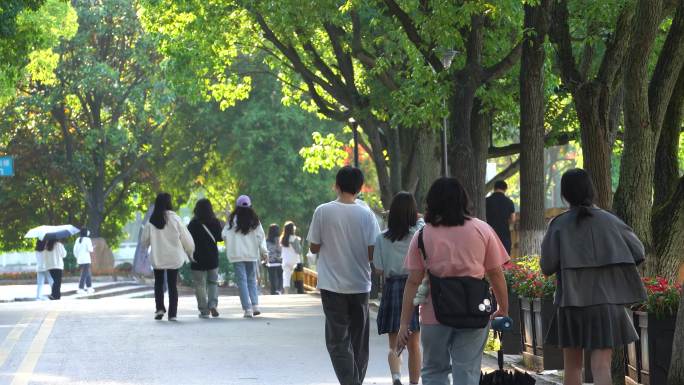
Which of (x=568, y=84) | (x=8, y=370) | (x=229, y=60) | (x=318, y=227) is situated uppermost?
(x=229, y=60)

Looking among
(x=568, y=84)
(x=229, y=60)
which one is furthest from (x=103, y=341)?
(x=229, y=60)

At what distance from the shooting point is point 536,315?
13141 millimetres

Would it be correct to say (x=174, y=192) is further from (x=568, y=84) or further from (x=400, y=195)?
(x=400, y=195)

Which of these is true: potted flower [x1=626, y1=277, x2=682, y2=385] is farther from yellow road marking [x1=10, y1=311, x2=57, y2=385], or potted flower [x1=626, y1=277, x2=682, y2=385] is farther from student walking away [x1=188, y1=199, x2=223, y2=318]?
student walking away [x1=188, y1=199, x2=223, y2=318]

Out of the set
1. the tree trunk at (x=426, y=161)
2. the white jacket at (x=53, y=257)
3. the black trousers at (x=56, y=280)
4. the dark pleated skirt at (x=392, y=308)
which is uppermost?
the tree trunk at (x=426, y=161)

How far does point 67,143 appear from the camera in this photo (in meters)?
51.5

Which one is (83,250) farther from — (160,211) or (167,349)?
(167,349)

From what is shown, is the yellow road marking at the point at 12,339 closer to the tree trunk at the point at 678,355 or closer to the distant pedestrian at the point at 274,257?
the tree trunk at the point at 678,355

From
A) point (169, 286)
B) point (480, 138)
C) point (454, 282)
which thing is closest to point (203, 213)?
point (169, 286)

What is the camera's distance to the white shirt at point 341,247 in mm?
10516

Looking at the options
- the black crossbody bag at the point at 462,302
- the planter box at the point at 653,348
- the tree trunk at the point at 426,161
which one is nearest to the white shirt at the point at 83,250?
the tree trunk at the point at 426,161

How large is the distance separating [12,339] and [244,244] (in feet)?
13.9

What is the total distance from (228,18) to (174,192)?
87.8 ft

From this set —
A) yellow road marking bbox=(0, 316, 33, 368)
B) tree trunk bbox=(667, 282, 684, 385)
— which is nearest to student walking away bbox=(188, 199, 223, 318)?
yellow road marking bbox=(0, 316, 33, 368)
